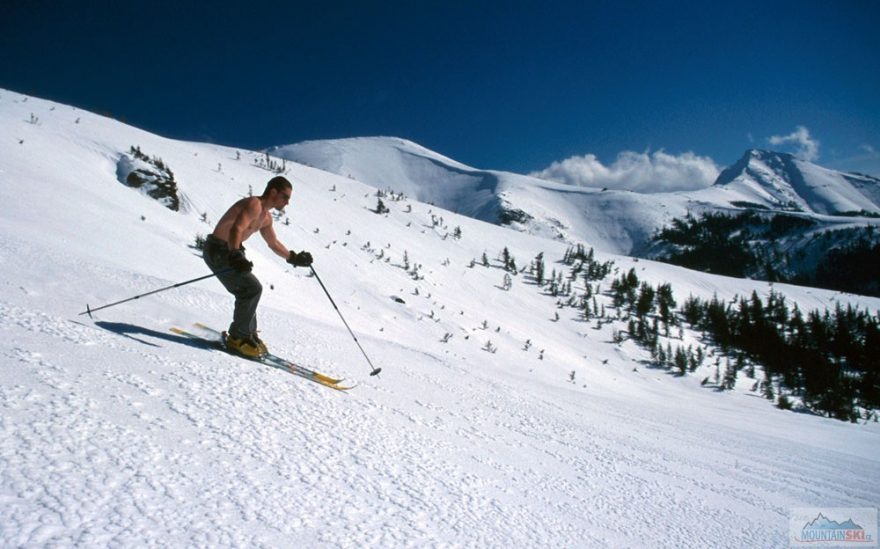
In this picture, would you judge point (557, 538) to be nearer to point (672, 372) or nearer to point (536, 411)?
point (536, 411)

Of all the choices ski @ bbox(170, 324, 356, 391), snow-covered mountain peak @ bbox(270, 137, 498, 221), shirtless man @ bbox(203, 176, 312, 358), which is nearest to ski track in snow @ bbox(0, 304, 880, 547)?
ski @ bbox(170, 324, 356, 391)

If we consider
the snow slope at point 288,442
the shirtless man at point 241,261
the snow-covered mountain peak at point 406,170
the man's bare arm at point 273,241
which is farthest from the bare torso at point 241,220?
the snow-covered mountain peak at point 406,170

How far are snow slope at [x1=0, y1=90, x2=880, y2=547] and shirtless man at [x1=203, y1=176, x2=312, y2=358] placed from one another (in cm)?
37

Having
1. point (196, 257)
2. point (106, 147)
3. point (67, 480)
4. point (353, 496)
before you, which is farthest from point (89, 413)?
point (106, 147)

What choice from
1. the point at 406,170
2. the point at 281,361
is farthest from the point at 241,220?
the point at 406,170

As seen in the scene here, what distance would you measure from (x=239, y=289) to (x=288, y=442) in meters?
2.30

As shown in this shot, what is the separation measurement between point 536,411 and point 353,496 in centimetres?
330

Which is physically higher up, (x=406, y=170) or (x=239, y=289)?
(x=406, y=170)

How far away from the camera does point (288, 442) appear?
8.60ft

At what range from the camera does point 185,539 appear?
1.61 meters

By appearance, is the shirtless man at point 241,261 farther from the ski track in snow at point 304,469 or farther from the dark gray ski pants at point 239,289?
the ski track in snow at point 304,469

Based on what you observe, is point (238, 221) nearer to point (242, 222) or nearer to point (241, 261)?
point (242, 222)

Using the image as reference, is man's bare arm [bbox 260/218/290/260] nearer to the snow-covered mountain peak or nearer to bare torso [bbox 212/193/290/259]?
bare torso [bbox 212/193/290/259]

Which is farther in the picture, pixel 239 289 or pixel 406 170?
pixel 406 170
